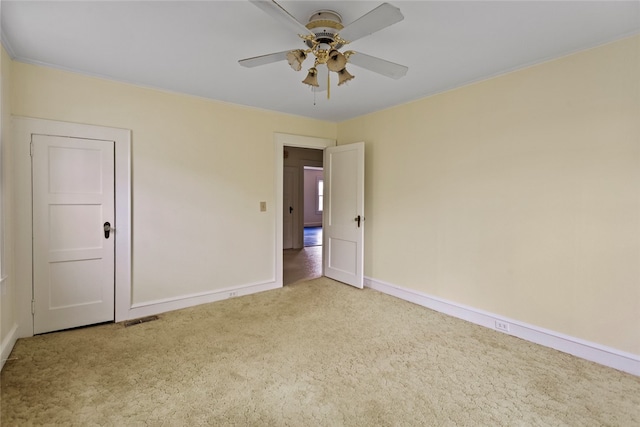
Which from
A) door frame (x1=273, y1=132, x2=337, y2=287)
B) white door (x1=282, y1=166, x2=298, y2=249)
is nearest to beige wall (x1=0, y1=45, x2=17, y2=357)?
door frame (x1=273, y1=132, x2=337, y2=287)

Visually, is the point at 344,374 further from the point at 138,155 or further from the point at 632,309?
the point at 138,155

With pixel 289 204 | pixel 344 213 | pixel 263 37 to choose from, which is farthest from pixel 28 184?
pixel 289 204

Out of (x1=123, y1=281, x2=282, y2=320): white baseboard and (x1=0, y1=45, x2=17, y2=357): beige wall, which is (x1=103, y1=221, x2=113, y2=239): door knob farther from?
(x1=123, y1=281, x2=282, y2=320): white baseboard

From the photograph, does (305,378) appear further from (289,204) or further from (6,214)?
(289,204)

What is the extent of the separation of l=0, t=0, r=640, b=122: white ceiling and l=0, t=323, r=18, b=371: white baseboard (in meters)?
2.25

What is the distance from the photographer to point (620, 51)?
2.21 m

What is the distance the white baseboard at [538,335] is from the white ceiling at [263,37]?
7.53ft

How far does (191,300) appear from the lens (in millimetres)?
3504

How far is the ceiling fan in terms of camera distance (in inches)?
63.3

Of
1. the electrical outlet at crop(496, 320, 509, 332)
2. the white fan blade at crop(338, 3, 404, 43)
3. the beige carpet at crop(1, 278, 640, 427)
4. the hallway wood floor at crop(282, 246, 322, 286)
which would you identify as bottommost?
the beige carpet at crop(1, 278, 640, 427)

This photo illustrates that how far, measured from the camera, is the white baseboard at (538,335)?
2.24 meters

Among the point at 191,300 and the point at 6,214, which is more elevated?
the point at 6,214

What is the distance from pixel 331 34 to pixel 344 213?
268cm

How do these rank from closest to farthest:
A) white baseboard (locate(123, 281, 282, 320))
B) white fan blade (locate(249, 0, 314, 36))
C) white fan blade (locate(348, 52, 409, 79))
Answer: white fan blade (locate(249, 0, 314, 36)) < white fan blade (locate(348, 52, 409, 79)) < white baseboard (locate(123, 281, 282, 320))
